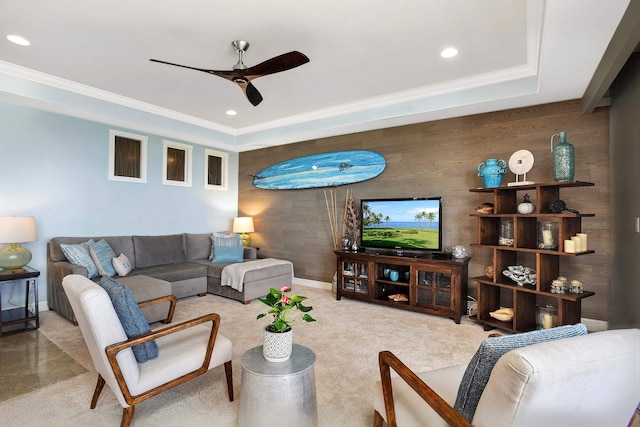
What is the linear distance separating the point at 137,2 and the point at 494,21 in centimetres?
268

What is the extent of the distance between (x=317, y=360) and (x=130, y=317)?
1522 mm

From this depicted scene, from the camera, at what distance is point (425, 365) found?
2.73 meters

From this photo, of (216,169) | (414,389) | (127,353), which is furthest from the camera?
(216,169)

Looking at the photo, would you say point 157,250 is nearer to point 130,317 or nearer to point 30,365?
point 30,365

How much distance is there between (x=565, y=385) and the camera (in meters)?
1.00

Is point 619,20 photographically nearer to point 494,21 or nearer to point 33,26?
point 494,21

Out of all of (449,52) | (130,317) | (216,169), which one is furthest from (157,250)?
(449,52)

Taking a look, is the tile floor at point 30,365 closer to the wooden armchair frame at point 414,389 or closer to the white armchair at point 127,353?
the white armchair at point 127,353

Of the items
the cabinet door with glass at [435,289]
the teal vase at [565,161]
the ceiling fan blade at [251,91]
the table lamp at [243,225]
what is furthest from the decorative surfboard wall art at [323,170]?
the ceiling fan blade at [251,91]

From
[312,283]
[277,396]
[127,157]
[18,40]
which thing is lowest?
[312,283]

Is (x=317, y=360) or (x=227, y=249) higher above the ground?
(x=227, y=249)

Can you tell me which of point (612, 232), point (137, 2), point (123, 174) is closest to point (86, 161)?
point (123, 174)

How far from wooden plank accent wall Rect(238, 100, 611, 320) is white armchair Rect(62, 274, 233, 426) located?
330 centimetres

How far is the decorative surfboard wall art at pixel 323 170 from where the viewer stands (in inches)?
196
